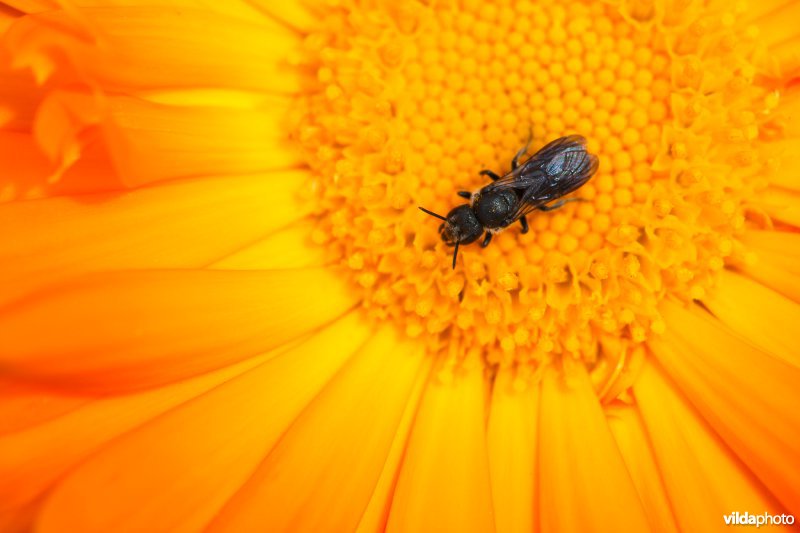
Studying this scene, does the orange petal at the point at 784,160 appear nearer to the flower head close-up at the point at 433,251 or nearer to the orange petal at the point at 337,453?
the flower head close-up at the point at 433,251

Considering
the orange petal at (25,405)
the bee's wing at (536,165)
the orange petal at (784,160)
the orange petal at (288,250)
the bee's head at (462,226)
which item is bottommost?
the orange petal at (25,405)

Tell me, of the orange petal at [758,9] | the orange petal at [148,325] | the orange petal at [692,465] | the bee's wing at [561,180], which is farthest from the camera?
the orange petal at [758,9]

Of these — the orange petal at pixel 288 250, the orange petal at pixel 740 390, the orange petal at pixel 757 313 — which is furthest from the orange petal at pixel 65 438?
the orange petal at pixel 757 313

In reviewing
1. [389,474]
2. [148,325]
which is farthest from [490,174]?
[148,325]

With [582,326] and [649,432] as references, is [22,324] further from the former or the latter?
[649,432]

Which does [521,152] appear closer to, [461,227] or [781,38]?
[461,227]

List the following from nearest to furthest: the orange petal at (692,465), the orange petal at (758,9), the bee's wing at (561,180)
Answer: the orange petal at (692,465) → the bee's wing at (561,180) → the orange petal at (758,9)

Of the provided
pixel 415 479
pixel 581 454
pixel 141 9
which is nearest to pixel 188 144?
pixel 141 9
